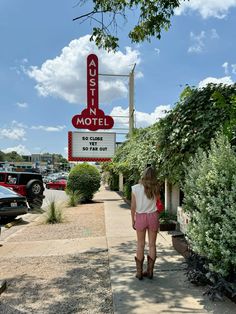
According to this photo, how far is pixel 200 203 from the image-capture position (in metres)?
4.56

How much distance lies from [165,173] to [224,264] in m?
4.95

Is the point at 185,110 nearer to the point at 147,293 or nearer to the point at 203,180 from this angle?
the point at 203,180

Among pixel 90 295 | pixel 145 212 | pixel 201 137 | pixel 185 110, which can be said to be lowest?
pixel 90 295

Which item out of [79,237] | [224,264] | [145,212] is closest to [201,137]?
[145,212]

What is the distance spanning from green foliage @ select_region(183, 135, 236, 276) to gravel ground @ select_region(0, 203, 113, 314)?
1.40m

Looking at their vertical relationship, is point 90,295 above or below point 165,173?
below

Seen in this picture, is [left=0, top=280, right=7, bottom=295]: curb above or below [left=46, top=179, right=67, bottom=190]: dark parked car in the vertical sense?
below

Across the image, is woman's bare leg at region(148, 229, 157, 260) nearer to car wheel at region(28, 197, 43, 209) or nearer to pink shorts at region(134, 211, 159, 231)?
pink shorts at region(134, 211, 159, 231)

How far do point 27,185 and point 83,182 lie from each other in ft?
10.8

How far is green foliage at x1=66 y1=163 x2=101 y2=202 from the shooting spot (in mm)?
19706

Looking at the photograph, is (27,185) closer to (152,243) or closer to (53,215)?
(53,215)

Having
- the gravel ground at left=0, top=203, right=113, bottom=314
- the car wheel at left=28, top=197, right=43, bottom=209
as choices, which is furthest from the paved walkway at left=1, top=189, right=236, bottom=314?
the car wheel at left=28, top=197, right=43, bottom=209

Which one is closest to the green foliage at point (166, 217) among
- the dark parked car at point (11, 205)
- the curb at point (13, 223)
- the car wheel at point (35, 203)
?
the curb at point (13, 223)

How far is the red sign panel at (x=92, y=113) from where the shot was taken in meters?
19.1
